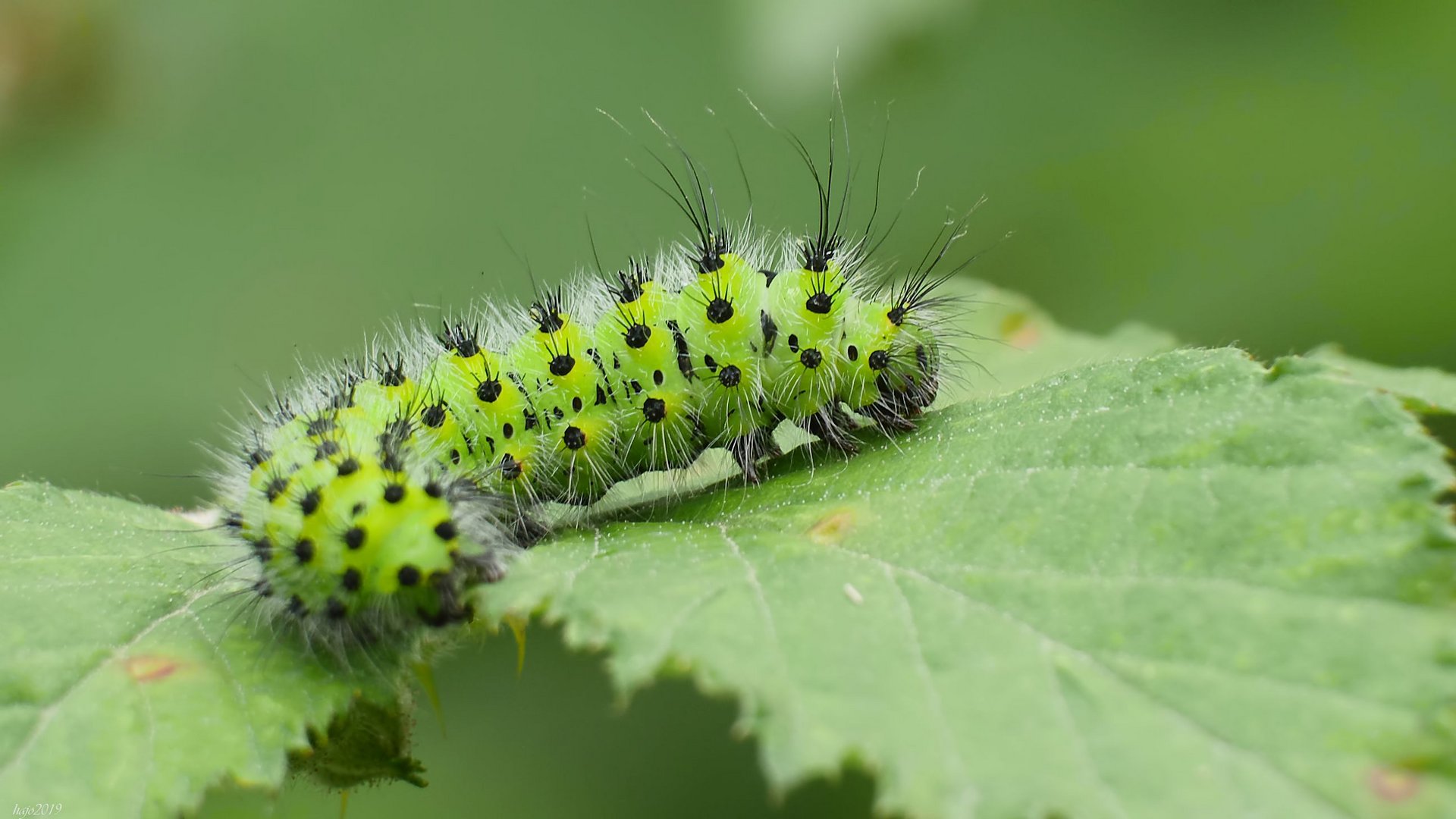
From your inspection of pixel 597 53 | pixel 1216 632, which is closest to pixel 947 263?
pixel 597 53

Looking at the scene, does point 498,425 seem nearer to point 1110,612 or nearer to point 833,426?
point 833,426

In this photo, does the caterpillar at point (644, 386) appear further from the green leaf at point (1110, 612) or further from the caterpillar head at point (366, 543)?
the green leaf at point (1110, 612)

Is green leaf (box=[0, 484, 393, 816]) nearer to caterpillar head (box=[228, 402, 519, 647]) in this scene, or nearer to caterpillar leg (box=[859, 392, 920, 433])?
caterpillar head (box=[228, 402, 519, 647])

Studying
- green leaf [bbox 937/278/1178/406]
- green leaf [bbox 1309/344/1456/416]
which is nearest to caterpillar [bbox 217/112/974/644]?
green leaf [bbox 937/278/1178/406]

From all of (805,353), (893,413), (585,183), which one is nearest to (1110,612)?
(893,413)

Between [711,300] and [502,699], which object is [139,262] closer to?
[502,699]

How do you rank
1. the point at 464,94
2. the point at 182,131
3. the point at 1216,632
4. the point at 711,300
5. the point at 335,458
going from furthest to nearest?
the point at 464,94 → the point at 182,131 → the point at 711,300 → the point at 335,458 → the point at 1216,632
